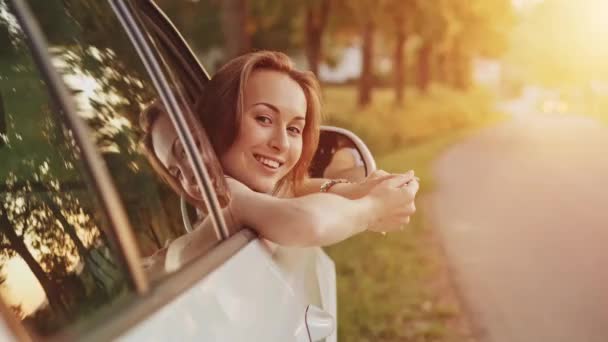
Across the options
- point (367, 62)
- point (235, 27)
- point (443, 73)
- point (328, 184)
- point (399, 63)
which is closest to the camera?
point (328, 184)

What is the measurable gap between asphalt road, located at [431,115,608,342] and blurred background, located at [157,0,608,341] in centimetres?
27

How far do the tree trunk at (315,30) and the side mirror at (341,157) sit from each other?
18.0m

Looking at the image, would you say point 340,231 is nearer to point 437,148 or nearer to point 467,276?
point 467,276

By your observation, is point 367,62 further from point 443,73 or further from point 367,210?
point 443,73

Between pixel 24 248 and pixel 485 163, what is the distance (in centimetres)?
1941

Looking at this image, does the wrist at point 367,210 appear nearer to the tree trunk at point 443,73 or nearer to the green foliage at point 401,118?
the green foliage at point 401,118

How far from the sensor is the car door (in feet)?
5.52

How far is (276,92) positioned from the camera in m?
2.67

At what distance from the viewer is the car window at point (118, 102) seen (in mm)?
2008

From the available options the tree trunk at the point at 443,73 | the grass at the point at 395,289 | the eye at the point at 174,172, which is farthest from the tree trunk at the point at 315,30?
the tree trunk at the point at 443,73

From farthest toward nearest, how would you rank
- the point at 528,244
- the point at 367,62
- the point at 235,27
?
the point at 367,62 < the point at 235,27 < the point at 528,244

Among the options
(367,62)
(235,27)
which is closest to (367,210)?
(235,27)

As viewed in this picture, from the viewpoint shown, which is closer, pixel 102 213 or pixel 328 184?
pixel 102 213

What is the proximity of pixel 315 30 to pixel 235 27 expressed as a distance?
33.7 ft
